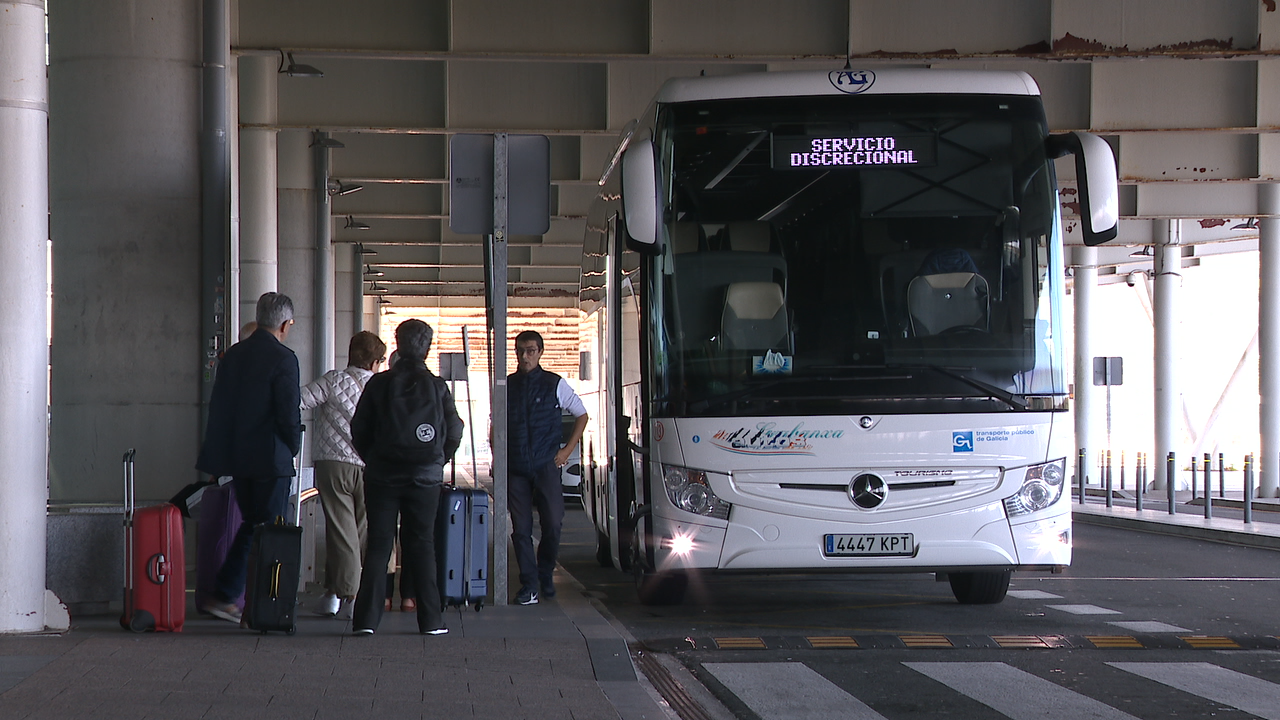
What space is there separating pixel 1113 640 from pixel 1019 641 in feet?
1.94

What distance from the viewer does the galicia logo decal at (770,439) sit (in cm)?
942

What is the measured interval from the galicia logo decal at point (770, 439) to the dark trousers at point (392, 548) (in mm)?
1833

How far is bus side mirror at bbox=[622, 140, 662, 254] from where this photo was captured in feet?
30.3

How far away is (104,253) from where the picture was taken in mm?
11945

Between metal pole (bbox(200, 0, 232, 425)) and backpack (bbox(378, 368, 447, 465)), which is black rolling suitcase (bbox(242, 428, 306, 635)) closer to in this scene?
backpack (bbox(378, 368, 447, 465))

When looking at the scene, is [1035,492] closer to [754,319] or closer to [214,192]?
[754,319]

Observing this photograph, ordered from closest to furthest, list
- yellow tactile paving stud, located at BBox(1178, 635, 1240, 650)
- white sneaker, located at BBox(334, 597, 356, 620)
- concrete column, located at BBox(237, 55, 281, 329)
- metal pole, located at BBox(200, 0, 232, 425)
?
yellow tactile paving stud, located at BBox(1178, 635, 1240, 650)
white sneaker, located at BBox(334, 597, 356, 620)
metal pole, located at BBox(200, 0, 232, 425)
concrete column, located at BBox(237, 55, 281, 329)

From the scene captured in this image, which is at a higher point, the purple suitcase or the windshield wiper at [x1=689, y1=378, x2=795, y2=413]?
the windshield wiper at [x1=689, y1=378, x2=795, y2=413]

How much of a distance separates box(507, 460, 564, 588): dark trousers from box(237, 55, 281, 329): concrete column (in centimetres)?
1105

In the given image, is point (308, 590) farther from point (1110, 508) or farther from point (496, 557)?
point (1110, 508)

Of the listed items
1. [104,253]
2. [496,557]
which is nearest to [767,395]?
[496,557]

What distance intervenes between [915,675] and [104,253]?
285 inches

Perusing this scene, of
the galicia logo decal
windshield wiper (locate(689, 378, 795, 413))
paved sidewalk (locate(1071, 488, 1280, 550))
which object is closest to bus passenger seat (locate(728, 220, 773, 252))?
windshield wiper (locate(689, 378, 795, 413))

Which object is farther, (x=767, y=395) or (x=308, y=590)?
(x=308, y=590)
